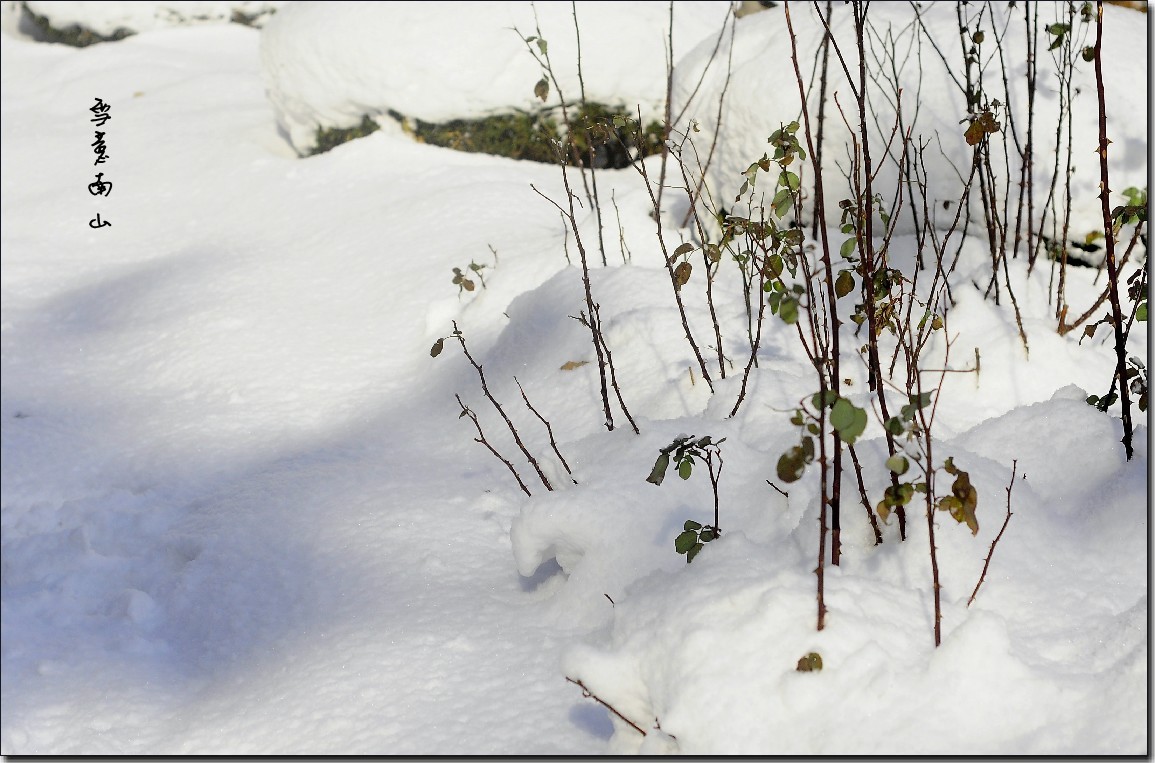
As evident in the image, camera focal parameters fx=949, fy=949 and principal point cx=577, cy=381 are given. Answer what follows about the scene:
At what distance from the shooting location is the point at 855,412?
1172 millimetres

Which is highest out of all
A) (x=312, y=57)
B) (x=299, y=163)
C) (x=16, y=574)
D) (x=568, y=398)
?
(x=312, y=57)

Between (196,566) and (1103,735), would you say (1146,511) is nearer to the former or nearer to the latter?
(1103,735)

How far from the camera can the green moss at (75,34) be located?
7.93 metres

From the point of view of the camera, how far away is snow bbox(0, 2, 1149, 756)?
1.33 metres

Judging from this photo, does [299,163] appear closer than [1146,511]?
No

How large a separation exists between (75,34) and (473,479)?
24.6ft

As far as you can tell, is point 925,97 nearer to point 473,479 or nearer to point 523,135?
point 473,479

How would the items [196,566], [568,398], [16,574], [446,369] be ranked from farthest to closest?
1. [446,369]
2. [568,398]
3. [16,574]
4. [196,566]

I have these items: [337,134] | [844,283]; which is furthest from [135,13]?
[844,283]

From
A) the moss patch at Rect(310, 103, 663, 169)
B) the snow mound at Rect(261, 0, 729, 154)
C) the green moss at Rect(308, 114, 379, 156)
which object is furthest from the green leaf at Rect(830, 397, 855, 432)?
the green moss at Rect(308, 114, 379, 156)

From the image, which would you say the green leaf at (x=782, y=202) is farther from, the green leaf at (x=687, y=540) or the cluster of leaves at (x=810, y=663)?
the cluster of leaves at (x=810, y=663)

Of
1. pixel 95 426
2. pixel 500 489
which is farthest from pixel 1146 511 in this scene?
pixel 95 426

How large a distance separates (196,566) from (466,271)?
1690 mm

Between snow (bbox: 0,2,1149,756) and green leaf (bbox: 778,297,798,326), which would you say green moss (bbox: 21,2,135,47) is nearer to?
snow (bbox: 0,2,1149,756)
